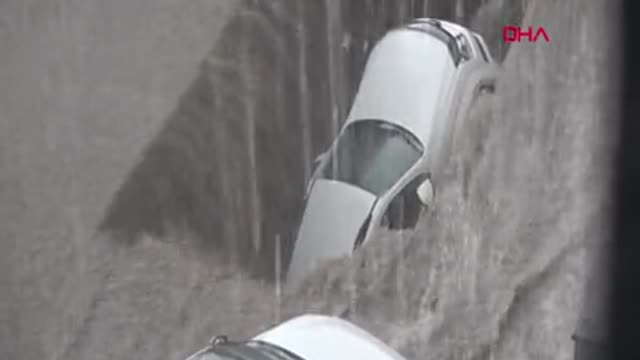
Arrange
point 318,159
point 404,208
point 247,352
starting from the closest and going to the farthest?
point 247,352 → point 404,208 → point 318,159

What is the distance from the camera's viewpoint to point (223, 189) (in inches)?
97.1

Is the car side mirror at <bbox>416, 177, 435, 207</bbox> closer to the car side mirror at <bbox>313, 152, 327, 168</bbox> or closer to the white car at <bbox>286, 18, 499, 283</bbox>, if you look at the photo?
the white car at <bbox>286, 18, 499, 283</bbox>

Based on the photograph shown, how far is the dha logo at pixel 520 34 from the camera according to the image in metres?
2.34

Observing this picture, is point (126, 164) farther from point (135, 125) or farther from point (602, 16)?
point (602, 16)

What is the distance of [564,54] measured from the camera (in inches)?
91.9

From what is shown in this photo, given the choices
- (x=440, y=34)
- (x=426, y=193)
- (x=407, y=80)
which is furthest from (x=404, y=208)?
(x=440, y=34)

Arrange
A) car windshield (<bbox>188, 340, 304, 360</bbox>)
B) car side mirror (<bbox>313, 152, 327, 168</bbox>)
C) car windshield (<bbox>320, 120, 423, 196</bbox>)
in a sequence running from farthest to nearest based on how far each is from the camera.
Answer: car side mirror (<bbox>313, 152, 327, 168</bbox>) → car windshield (<bbox>320, 120, 423, 196</bbox>) → car windshield (<bbox>188, 340, 304, 360</bbox>)

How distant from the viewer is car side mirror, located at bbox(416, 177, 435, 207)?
229 cm

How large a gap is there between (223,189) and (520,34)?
97cm

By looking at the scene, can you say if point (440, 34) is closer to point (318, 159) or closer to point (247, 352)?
point (318, 159)

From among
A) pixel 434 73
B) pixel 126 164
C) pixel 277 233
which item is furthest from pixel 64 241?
pixel 434 73

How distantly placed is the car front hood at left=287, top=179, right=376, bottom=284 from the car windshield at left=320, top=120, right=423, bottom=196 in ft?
0.10

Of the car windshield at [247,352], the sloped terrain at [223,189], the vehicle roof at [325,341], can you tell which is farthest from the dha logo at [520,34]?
the car windshield at [247,352]

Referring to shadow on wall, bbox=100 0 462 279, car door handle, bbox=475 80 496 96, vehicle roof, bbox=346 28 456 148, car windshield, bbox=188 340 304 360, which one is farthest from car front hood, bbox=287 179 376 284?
car windshield, bbox=188 340 304 360
